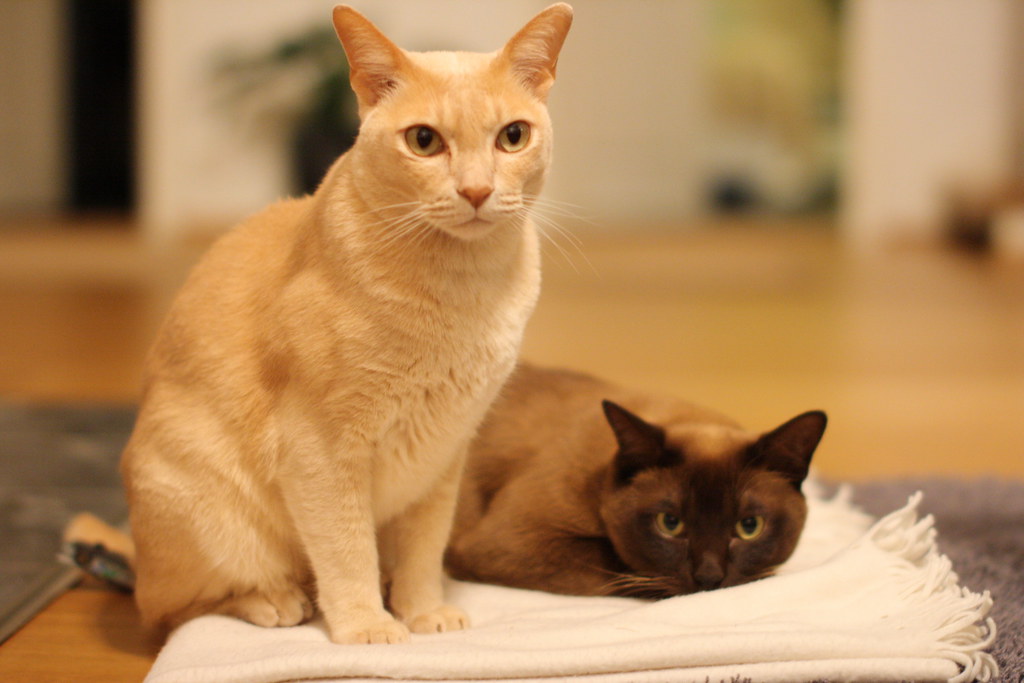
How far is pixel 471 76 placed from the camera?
110 centimetres

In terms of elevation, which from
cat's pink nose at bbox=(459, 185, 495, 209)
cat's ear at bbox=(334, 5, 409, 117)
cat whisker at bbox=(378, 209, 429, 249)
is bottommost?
cat whisker at bbox=(378, 209, 429, 249)

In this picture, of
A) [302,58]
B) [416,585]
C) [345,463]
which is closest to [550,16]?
[345,463]

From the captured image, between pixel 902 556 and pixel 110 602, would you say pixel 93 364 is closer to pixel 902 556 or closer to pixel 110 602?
pixel 110 602

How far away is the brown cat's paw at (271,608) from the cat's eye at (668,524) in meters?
0.45

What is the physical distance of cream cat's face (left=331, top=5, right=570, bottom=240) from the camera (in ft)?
3.46

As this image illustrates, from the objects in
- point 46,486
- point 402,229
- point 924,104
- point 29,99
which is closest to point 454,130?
point 402,229

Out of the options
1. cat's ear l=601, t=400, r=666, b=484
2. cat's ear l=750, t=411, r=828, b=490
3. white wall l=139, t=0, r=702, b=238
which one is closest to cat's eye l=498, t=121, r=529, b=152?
cat's ear l=601, t=400, r=666, b=484

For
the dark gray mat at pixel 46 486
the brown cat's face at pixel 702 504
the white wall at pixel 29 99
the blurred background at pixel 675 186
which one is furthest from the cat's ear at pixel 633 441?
the white wall at pixel 29 99

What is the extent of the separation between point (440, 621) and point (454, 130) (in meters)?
0.58

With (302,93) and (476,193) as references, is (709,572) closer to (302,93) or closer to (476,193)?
(476,193)

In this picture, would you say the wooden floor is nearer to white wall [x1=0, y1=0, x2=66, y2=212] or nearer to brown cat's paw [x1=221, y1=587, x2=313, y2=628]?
brown cat's paw [x1=221, y1=587, x2=313, y2=628]

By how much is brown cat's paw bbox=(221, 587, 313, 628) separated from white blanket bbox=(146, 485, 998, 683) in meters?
0.02

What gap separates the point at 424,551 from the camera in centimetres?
124

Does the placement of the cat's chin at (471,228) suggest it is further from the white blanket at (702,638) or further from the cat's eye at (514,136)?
the white blanket at (702,638)
